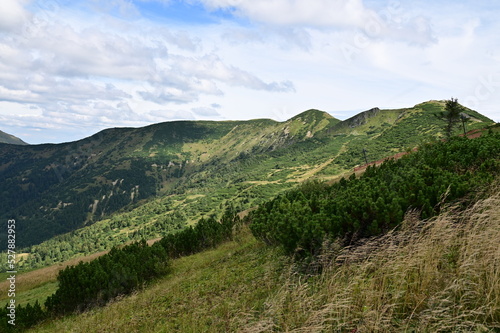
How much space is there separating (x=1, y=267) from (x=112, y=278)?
19309cm

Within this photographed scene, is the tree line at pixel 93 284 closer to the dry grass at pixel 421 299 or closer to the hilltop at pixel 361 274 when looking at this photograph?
the hilltop at pixel 361 274

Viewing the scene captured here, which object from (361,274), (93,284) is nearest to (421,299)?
(361,274)

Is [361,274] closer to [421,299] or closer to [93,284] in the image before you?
[421,299]

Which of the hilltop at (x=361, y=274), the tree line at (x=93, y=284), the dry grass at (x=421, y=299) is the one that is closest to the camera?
the dry grass at (x=421, y=299)

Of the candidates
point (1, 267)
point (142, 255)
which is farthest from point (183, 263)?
point (1, 267)

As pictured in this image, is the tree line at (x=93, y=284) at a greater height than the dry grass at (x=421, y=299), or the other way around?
the dry grass at (x=421, y=299)

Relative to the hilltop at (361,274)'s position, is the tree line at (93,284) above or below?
below

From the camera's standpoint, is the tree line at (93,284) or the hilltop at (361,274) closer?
the hilltop at (361,274)

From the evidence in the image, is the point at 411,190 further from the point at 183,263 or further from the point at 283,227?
the point at 183,263

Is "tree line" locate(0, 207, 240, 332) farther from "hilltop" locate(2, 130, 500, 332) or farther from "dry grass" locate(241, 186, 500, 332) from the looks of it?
"dry grass" locate(241, 186, 500, 332)

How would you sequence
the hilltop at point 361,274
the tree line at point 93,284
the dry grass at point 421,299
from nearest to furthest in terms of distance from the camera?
the dry grass at point 421,299 < the hilltop at point 361,274 < the tree line at point 93,284

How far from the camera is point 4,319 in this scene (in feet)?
58.6

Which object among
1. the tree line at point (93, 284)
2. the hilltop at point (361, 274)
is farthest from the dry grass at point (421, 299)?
the tree line at point (93, 284)

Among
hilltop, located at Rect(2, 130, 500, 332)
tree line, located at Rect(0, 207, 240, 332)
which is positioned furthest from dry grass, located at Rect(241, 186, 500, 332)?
tree line, located at Rect(0, 207, 240, 332)
